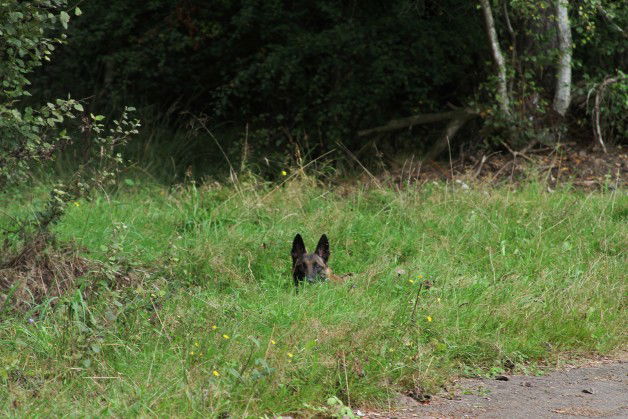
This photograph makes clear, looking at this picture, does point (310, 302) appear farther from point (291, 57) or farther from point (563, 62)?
point (291, 57)

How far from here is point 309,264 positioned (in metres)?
7.46

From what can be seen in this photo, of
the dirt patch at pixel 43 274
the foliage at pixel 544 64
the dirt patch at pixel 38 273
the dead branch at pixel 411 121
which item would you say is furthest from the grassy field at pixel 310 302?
the dead branch at pixel 411 121

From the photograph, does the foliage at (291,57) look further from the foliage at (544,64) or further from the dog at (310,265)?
the dog at (310,265)

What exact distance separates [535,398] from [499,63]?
751 cm

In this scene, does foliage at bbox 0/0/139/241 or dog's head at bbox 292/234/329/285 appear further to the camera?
dog's head at bbox 292/234/329/285

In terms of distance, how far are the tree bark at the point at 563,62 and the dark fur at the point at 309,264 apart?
19.4ft

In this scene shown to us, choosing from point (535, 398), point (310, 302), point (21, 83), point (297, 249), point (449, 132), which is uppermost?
point (21, 83)

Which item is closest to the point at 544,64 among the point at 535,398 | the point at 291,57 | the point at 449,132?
the point at 449,132

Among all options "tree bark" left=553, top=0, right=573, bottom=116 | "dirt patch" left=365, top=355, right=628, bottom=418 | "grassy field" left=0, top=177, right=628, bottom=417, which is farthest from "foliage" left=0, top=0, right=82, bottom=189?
"tree bark" left=553, top=0, right=573, bottom=116

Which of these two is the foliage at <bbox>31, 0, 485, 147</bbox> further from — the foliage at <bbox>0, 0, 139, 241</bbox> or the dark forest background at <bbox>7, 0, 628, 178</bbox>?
the foliage at <bbox>0, 0, 139, 241</bbox>

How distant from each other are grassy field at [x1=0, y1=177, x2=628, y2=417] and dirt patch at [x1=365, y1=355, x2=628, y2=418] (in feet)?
0.53

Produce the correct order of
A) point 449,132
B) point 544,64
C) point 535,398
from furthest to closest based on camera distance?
point 449,132 → point 544,64 → point 535,398

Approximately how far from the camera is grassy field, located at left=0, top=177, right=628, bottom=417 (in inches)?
206

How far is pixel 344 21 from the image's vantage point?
14.5 m
